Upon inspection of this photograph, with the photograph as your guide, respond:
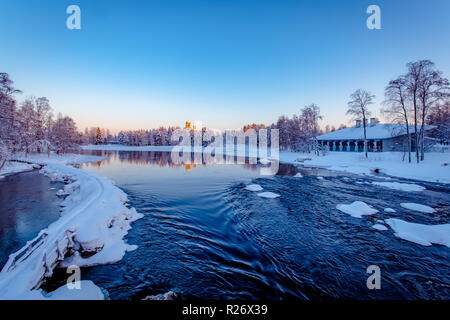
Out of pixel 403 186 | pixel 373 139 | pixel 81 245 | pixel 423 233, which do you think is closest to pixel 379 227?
pixel 423 233

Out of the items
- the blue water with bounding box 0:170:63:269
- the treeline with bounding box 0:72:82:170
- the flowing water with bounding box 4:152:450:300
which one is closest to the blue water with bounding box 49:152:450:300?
the flowing water with bounding box 4:152:450:300

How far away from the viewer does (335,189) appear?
559 inches

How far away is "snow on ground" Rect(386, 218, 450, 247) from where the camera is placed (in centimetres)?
658

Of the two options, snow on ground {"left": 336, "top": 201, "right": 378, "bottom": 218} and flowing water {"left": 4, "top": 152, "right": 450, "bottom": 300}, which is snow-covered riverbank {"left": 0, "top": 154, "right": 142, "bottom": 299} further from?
snow on ground {"left": 336, "top": 201, "right": 378, "bottom": 218}

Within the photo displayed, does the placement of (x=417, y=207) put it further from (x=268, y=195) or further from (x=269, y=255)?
(x=269, y=255)

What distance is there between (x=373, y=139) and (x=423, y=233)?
34.6 metres

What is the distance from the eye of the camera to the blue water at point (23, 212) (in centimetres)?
664

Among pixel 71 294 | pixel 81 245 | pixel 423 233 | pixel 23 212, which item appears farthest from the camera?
pixel 23 212

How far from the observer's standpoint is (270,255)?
5.86 meters

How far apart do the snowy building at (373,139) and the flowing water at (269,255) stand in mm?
27769

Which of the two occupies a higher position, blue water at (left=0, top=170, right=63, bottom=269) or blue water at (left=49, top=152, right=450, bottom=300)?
blue water at (left=0, top=170, right=63, bottom=269)

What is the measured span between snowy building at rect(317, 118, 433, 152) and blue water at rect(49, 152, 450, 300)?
A: 2777 centimetres

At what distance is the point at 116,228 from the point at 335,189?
583 inches
